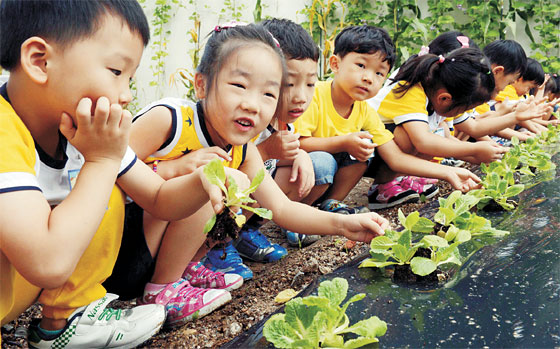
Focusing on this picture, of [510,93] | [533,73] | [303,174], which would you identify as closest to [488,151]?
[303,174]

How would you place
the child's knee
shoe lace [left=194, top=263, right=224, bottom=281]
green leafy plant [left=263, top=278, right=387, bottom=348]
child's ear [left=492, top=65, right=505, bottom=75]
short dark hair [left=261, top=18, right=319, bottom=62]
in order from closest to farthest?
green leafy plant [left=263, top=278, right=387, bottom=348]
shoe lace [left=194, top=263, right=224, bottom=281]
short dark hair [left=261, top=18, right=319, bottom=62]
the child's knee
child's ear [left=492, top=65, right=505, bottom=75]

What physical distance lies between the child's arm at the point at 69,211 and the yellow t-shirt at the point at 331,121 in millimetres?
1576

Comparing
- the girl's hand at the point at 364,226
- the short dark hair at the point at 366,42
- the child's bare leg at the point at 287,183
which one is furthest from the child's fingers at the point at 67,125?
the short dark hair at the point at 366,42

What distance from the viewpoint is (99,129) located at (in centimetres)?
111

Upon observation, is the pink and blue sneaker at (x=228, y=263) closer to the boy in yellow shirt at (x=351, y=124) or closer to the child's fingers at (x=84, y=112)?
the boy in yellow shirt at (x=351, y=124)

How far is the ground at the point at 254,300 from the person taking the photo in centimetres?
146

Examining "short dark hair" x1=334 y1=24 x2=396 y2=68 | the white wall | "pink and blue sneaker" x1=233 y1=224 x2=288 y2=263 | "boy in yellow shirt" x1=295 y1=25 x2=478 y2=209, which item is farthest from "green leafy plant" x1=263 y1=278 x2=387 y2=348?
the white wall

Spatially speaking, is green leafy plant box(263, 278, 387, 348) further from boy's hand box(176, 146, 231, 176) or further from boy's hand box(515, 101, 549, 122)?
boy's hand box(515, 101, 549, 122)

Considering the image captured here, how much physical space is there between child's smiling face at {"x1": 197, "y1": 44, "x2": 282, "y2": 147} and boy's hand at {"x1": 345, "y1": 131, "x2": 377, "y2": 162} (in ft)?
2.98

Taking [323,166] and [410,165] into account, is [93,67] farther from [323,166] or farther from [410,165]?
[410,165]

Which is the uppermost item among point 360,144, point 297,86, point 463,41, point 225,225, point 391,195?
point 463,41

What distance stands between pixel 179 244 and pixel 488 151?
1.98 metres

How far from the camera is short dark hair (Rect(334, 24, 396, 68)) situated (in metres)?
2.66

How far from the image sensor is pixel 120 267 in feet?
5.17
